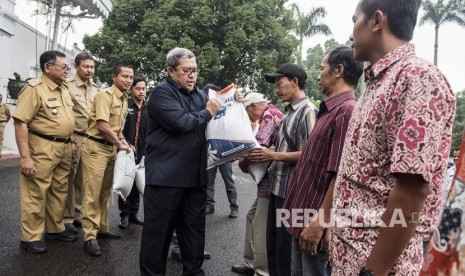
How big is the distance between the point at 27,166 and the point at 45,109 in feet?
1.96

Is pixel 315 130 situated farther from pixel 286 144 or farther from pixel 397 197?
pixel 397 197

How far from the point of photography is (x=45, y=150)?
3.88 meters

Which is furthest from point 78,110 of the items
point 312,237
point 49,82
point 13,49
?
point 13,49

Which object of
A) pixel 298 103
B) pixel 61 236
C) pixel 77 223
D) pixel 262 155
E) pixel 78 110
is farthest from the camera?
pixel 77 223

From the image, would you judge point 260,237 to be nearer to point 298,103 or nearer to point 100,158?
point 298,103

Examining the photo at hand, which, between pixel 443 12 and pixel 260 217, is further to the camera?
pixel 443 12

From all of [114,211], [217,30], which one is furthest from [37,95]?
[217,30]

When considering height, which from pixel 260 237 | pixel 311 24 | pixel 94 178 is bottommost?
pixel 260 237

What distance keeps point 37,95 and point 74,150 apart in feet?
2.78

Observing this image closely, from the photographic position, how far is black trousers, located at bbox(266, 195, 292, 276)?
104 inches

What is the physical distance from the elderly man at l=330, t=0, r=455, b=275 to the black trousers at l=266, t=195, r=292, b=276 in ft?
4.06

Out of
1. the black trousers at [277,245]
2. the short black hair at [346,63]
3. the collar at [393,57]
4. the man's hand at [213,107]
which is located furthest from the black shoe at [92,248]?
the collar at [393,57]

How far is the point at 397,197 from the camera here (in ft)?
3.61

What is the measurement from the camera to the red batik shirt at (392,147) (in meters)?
1.07
